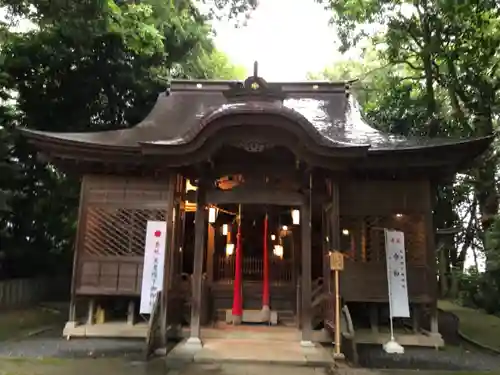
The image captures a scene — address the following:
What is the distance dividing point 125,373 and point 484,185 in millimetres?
11637

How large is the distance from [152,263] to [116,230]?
1314mm

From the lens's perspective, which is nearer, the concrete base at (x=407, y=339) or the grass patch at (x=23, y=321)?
the concrete base at (x=407, y=339)

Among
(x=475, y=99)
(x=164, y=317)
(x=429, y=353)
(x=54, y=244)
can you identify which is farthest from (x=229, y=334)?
(x=475, y=99)

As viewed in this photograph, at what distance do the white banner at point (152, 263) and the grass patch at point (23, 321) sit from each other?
11.5 ft

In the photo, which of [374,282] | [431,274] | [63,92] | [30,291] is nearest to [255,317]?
[374,282]

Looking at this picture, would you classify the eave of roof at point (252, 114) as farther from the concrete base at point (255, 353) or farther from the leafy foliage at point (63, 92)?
the concrete base at point (255, 353)

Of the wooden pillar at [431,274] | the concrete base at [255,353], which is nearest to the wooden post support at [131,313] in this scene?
the concrete base at [255,353]

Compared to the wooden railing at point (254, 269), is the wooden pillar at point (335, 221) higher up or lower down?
higher up

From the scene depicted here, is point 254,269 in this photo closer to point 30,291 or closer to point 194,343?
point 194,343

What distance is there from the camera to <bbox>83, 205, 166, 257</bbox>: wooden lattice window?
9.00m

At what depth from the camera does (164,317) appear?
8.18m

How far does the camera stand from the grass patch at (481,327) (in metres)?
9.65

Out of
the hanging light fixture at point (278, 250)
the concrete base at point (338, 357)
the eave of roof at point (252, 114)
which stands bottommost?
the concrete base at point (338, 357)

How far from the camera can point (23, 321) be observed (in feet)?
36.2
